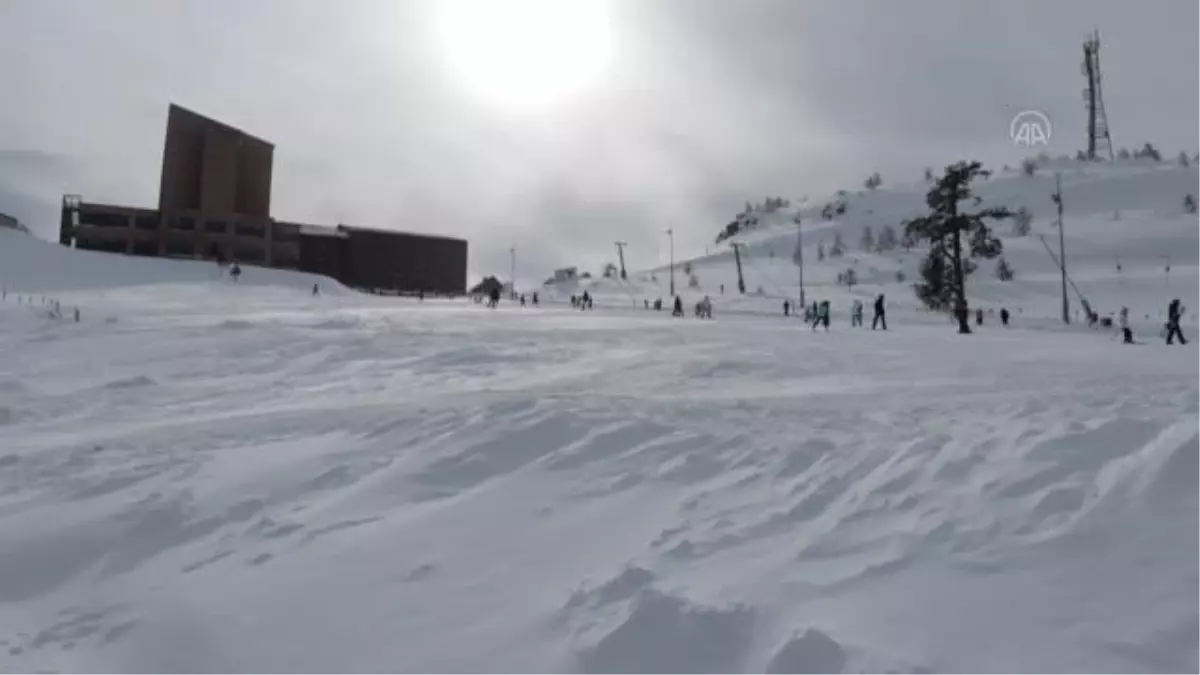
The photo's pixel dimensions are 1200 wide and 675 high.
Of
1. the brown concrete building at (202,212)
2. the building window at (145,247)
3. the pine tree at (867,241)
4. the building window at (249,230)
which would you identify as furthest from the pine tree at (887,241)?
the building window at (145,247)

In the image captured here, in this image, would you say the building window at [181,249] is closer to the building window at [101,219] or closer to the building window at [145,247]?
the building window at [145,247]

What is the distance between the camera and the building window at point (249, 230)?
70.1 metres

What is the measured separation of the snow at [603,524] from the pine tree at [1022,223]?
71.9 m

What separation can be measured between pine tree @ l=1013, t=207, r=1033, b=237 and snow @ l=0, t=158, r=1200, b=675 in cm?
7193

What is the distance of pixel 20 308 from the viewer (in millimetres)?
19562

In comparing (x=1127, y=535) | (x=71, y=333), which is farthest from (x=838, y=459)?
(x=71, y=333)

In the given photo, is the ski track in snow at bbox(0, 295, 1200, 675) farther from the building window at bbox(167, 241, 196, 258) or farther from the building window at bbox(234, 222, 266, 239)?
the building window at bbox(234, 222, 266, 239)

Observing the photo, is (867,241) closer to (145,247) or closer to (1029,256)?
(1029,256)

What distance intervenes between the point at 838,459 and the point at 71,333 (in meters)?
14.8

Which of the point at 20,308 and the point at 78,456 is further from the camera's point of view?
the point at 20,308

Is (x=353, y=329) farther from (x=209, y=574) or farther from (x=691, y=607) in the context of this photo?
(x=691, y=607)

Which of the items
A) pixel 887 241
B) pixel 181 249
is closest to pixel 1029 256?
pixel 887 241

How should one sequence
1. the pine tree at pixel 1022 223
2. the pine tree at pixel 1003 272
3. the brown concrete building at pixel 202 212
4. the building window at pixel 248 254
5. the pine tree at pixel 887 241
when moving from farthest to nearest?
the pine tree at pixel 887 241 → the pine tree at pixel 1022 223 → the building window at pixel 248 254 → the brown concrete building at pixel 202 212 → the pine tree at pixel 1003 272

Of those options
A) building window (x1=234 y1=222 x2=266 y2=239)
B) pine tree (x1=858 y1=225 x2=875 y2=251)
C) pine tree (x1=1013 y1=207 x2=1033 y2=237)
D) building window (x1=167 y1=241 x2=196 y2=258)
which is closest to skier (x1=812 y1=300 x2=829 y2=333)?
pine tree (x1=858 y1=225 x2=875 y2=251)
